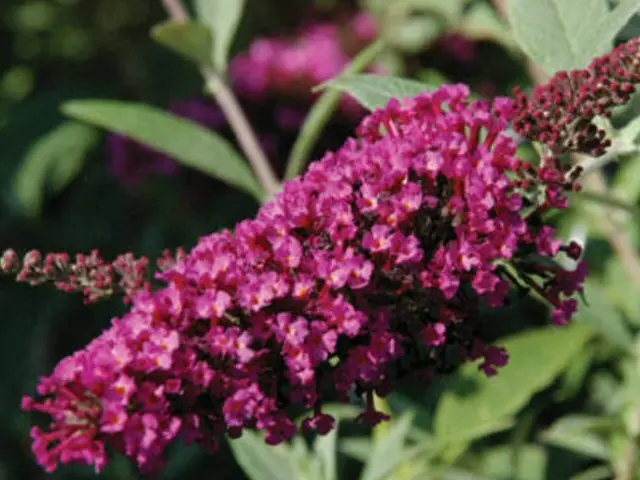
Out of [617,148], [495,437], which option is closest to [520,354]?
[495,437]

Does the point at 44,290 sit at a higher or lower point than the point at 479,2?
lower

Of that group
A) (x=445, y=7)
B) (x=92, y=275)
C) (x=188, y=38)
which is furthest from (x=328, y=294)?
(x=445, y=7)

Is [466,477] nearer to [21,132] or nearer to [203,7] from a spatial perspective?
[203,7]

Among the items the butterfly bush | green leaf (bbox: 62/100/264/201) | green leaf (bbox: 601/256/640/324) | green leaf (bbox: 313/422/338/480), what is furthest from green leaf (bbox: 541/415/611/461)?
the butterfly bush

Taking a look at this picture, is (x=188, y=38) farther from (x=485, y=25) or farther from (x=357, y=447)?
(x=357, y=447)

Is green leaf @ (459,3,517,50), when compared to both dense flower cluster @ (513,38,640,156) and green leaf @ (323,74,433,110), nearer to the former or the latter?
green leaf @ (323,74,433,110)

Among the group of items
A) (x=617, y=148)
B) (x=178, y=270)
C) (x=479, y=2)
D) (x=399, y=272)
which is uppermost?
(x=178, y=270)

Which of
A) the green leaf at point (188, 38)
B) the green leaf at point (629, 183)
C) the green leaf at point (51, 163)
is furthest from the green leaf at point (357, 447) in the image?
the green leaf at point (51, 163)

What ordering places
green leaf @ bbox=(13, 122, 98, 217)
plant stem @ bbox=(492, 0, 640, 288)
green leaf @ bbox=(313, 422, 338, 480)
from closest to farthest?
green leaf @ bbox=(313, 422, 338, 480)
plant stem @ bbox=(492, 0, 640, 288)
green leaf @ bbox=(13, 122, 98, 217)
